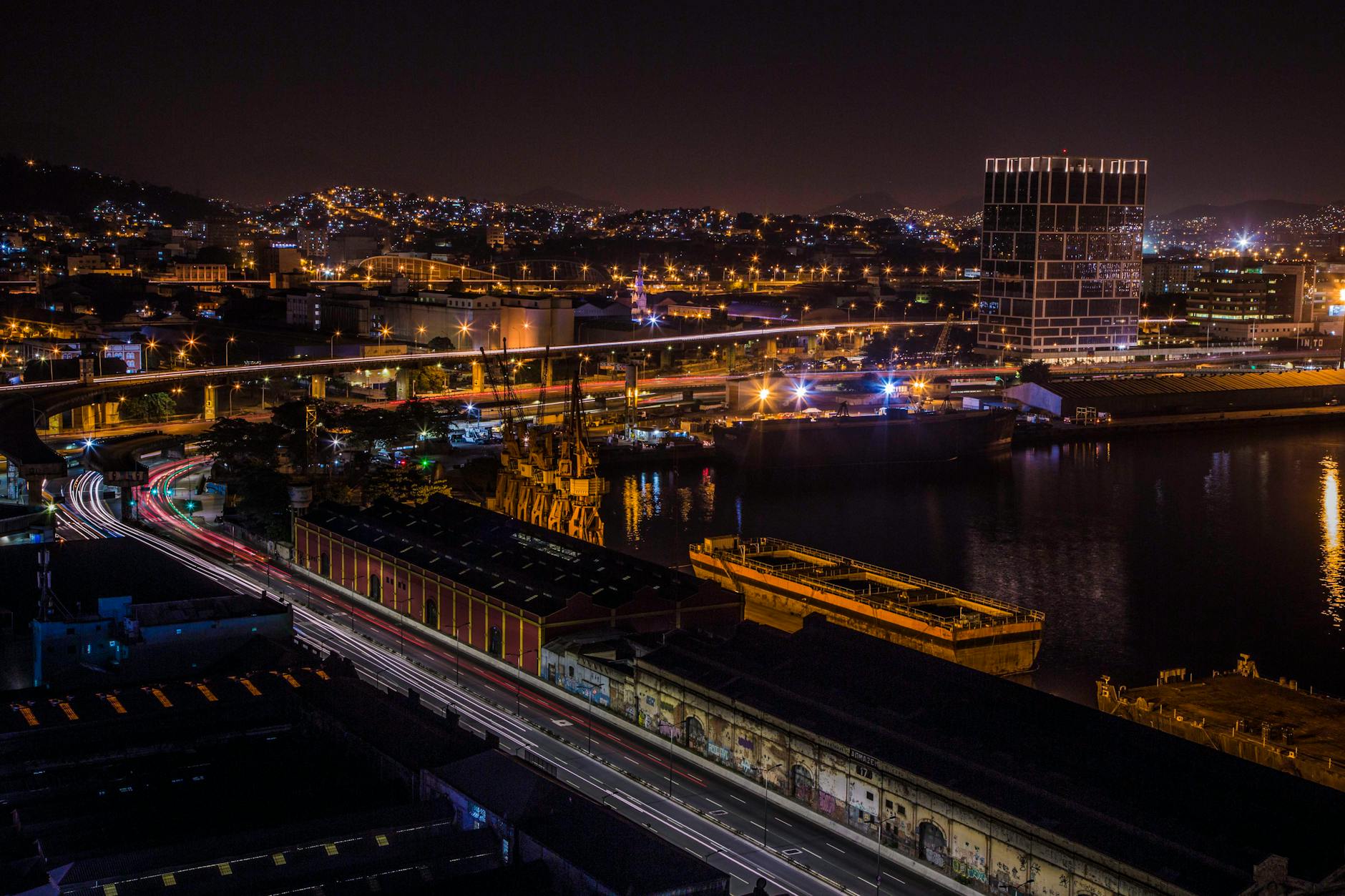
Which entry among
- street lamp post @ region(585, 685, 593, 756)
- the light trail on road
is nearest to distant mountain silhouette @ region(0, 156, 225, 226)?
the light trail on road

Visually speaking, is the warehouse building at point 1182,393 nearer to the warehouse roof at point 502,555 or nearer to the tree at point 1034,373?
the tree at point 1034,373

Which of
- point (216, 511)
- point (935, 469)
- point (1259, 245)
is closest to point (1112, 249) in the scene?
point (935, 469)

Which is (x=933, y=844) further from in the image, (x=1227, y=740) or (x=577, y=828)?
(x=1227, y=740)

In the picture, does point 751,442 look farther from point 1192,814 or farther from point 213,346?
point 1192,814

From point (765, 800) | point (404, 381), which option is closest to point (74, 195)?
point (404, 381)

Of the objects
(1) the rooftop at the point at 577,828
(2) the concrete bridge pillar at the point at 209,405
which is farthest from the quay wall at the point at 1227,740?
(2) the concrete bridge pillar at the point at 209,405

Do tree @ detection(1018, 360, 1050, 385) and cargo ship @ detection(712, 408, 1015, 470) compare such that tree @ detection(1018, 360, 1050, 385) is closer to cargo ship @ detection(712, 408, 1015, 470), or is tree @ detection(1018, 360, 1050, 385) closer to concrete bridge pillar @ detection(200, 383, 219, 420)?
cargo ship @ detection(712, 408, 1015, 470)
